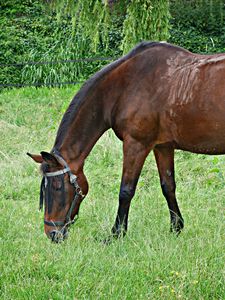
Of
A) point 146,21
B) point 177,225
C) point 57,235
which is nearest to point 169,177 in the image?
point 177,225

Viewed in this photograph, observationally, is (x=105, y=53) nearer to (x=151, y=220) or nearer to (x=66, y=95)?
(x=66, y=95)

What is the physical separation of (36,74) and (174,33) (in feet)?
13.5

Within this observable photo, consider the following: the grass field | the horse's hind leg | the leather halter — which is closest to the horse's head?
the leather halter

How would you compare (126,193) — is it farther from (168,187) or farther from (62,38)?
(62,38)

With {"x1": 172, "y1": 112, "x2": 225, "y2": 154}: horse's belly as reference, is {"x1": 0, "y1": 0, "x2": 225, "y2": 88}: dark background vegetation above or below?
below

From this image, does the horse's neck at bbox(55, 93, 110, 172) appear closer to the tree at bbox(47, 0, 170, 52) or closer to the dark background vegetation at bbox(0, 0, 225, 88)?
the tree at bbox(47, 0, 170, 52)

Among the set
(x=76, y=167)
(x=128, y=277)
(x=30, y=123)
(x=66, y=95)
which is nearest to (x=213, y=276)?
(x=128, y=277)

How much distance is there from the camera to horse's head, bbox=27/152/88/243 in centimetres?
458

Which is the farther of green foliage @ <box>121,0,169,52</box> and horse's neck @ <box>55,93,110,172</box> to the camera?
green foliage @ <box>121,0,169,52</box>

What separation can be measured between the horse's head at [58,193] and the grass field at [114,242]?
13 cm

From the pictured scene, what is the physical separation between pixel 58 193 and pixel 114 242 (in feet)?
2.00

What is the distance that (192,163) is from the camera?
6.80 metres

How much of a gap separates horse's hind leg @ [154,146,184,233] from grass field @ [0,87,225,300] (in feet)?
0.35

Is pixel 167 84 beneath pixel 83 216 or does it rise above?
above
